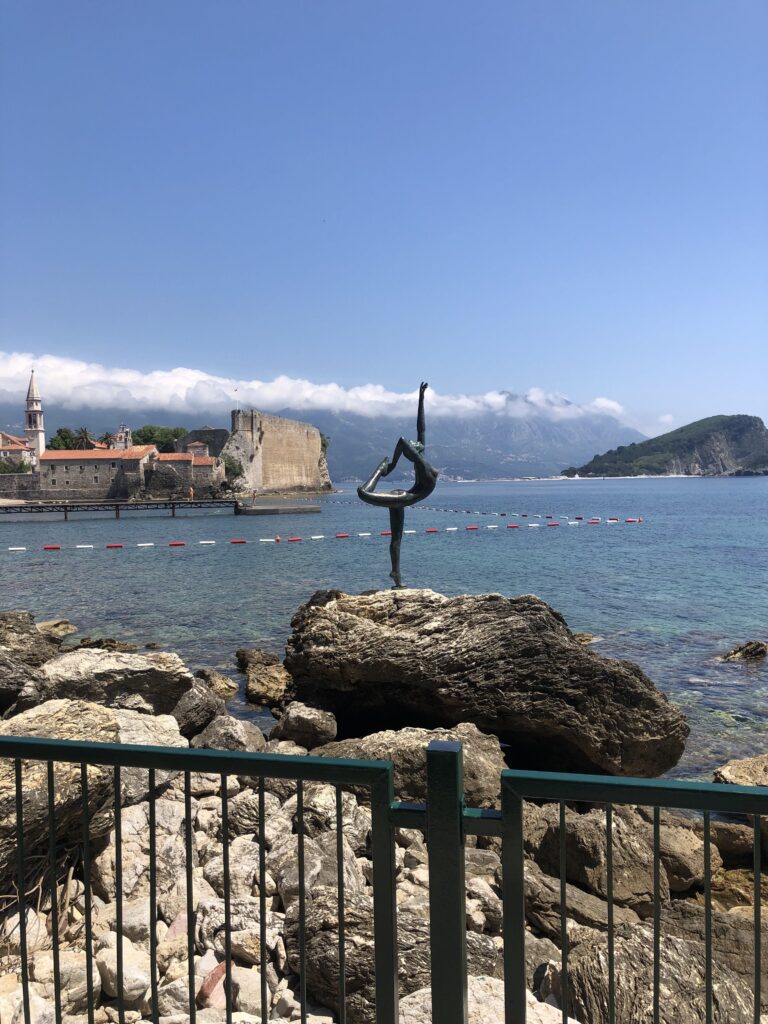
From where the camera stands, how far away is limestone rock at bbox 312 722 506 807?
702 centimetres

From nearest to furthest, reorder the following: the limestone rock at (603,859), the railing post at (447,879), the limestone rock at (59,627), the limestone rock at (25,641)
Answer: the railing post at (447,879) < the limestone rock at (603,859) < the limestone rock at (25,641) < the limestone rock at (59,627)

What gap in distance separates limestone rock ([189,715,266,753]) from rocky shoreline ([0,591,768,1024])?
0.03 m

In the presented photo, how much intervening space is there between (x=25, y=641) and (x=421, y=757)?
859 cm

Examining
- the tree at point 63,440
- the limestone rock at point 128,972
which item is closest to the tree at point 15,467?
the tree at point 63,440

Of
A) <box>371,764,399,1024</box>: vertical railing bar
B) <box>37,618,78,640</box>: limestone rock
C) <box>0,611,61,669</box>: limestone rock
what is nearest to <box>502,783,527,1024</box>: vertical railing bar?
<box>371,764,399,1024</box>: vertical railing bar

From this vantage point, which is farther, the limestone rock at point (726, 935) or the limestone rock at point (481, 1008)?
the limestone rock at point (726, 935)

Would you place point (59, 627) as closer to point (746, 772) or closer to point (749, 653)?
point (749, 653)

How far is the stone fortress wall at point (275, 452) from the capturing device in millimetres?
102750

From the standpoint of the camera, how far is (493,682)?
358 inches

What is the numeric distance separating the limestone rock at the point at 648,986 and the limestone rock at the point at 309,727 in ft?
19.4

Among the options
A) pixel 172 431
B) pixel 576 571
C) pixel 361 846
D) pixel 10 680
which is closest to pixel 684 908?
pixel 361 846

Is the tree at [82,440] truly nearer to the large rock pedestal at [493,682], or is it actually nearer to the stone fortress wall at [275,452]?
the stone fortress wall at [275,452]

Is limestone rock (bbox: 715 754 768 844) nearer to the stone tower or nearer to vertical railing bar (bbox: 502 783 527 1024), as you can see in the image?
vertical railing bar (bbox: 502 783 527 1024)

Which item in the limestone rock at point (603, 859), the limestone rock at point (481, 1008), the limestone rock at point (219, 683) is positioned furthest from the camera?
the limestone rock at point (219, 683)
